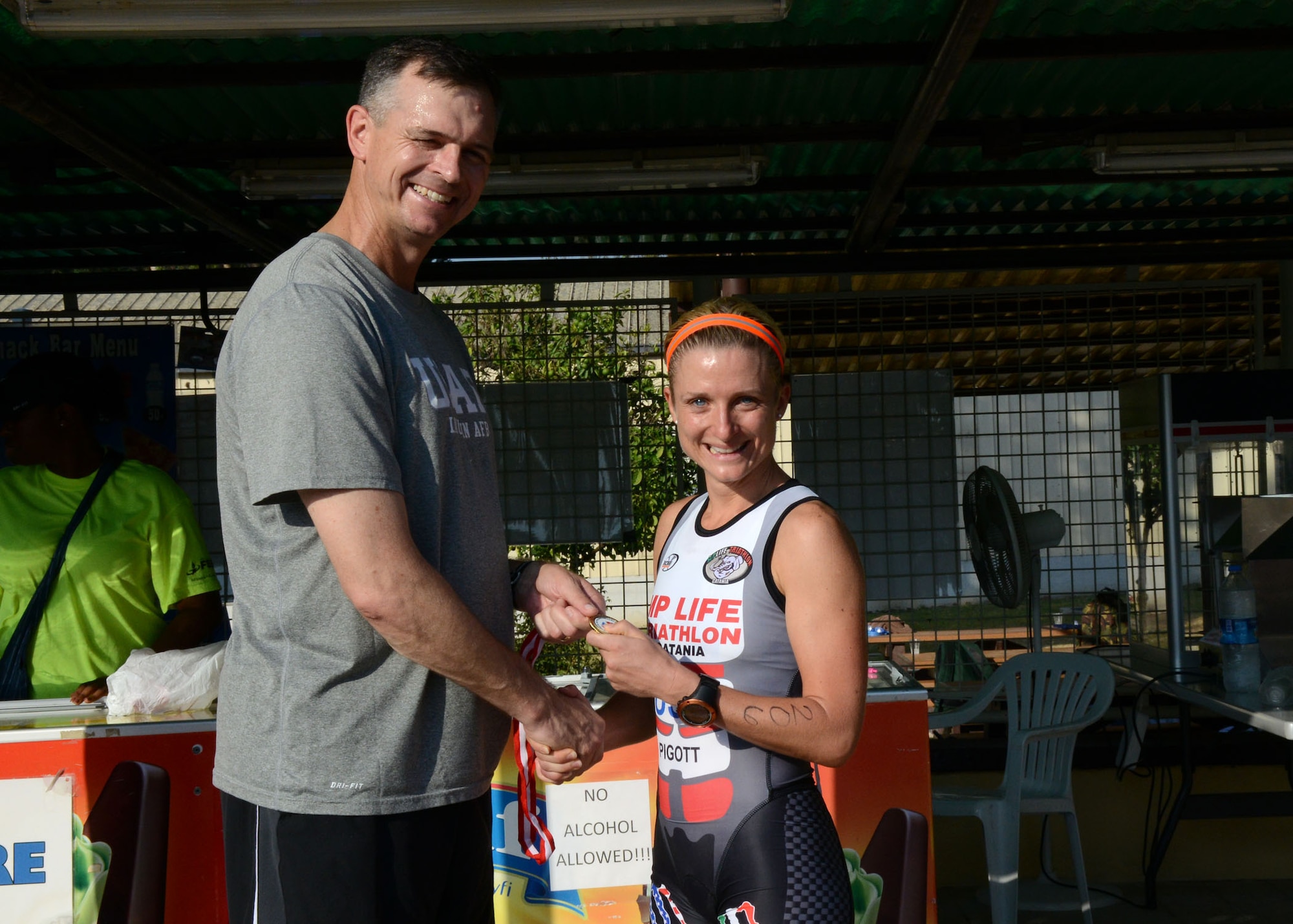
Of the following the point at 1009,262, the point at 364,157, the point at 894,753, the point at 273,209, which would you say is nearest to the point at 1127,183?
the point at 1009,262

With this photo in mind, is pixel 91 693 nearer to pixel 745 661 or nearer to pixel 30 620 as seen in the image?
pixel 30 620

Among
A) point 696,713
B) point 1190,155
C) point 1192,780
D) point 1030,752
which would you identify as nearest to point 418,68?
point 696,713

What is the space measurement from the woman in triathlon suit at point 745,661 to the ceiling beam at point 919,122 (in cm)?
148

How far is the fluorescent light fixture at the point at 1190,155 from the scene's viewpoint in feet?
14.2

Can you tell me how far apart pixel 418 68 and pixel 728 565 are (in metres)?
1.03

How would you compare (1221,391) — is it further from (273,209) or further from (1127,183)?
(273,209)

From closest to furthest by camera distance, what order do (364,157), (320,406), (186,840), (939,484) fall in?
(320,406) → (364,157) → (186,840) → (939,484)

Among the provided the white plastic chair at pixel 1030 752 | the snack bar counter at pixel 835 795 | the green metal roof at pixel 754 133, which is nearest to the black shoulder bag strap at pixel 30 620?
the green metal roof at pixel 754 133

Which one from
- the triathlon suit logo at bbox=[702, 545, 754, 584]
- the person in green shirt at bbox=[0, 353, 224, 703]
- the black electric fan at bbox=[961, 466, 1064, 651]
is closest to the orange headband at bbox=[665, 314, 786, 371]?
the triathlon suit logo at bbox=[702, 545, 754, 584]

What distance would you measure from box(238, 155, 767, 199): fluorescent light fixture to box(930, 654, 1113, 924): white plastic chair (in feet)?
8.20

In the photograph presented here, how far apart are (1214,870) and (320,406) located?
5.47 m

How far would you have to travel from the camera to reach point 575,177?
14.7ft

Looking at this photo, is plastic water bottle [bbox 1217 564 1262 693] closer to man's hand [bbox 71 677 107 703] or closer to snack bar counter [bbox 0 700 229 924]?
snack bar counter [bbox 0 700 229 924]

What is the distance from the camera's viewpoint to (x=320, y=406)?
159 cm
